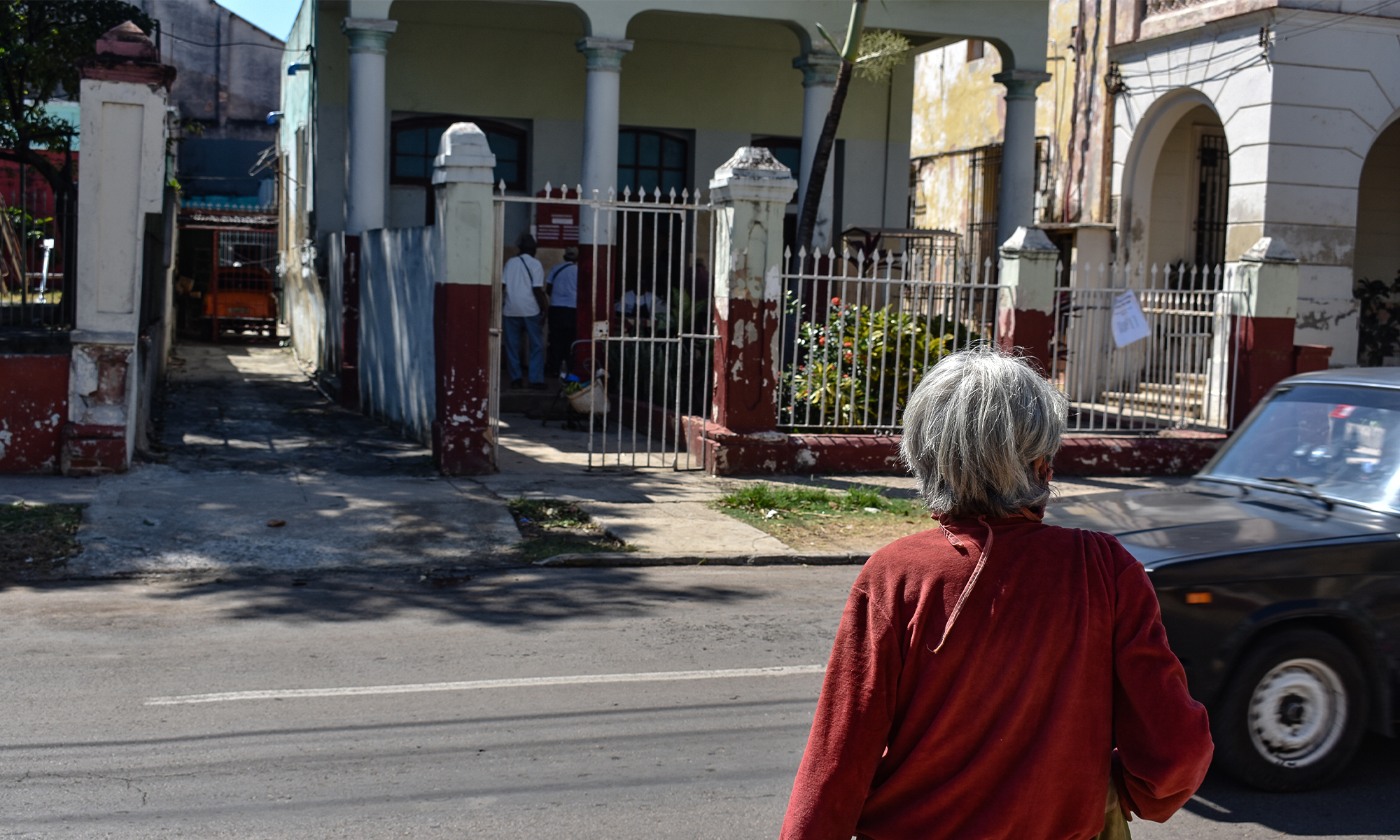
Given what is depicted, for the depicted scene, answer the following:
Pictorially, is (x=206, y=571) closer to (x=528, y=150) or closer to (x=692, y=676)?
(x=692, y=676)

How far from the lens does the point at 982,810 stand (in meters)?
2.17

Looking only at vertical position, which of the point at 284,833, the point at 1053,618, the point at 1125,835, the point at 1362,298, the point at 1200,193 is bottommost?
the point at 284,833

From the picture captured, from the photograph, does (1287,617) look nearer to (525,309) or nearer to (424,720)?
(424,720)

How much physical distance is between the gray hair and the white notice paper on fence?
34.4 ft

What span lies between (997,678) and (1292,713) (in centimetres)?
283

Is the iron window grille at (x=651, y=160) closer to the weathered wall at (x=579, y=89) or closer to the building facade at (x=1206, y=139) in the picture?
the weathered wall at (x=579, y=89)

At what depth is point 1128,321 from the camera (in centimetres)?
1227

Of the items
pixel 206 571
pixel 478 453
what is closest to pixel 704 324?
pixel 478 453

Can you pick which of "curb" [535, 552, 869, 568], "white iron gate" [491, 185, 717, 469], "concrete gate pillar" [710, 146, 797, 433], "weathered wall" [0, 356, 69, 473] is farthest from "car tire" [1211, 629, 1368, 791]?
"weathered wall" [0, 356, 69, 473]

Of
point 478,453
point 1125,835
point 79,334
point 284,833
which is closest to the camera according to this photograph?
point 1125,835

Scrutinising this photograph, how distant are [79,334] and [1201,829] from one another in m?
8.88

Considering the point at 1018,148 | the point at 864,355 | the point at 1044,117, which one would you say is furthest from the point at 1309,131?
the point at 864,355

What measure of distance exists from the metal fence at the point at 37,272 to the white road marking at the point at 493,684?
638 centimetres

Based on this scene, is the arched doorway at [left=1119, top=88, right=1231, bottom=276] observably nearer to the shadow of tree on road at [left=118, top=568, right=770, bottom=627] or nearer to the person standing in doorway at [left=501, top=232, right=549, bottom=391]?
the person standing in doorway at [left=501, top=232, right=549, bottom=391]
